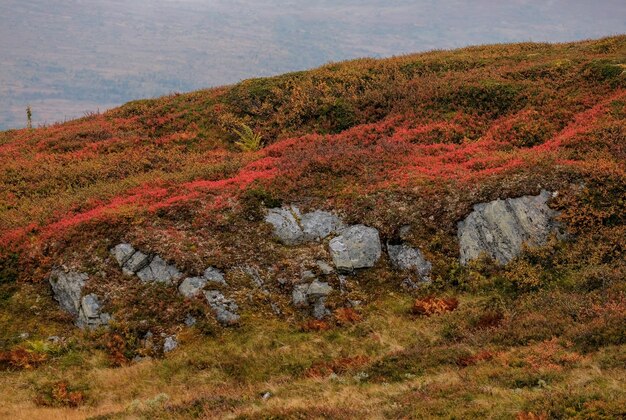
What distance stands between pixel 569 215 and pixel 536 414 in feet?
46.3

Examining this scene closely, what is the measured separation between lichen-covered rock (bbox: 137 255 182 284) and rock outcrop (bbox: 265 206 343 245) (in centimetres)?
549

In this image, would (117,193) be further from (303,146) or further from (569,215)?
(569,215)

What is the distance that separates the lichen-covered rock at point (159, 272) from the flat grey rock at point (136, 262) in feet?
0.67

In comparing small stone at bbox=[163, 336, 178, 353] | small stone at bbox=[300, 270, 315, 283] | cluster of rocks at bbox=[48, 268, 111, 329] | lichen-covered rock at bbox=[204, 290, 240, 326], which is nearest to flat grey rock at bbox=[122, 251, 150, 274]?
cluster of rocks at bbox=[48, 268, 111, 329]

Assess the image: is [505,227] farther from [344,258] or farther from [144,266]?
[144,266]

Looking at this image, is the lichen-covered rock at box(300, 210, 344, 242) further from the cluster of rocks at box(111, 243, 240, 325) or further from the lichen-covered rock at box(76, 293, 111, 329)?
the lichen-covered rock at box(76, 293, 111, 329)

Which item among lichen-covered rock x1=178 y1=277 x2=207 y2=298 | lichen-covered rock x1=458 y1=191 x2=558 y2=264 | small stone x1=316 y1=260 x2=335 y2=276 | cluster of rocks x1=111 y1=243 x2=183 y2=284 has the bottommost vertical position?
lichen-covered rock x1=178 y1=277 x2=207 y2=298

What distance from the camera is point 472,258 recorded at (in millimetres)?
23984

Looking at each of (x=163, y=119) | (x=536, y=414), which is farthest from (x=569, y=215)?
(x=163, y=119)

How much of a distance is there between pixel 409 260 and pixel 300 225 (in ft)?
19.5

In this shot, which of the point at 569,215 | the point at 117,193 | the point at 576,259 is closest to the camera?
the point at 576,259

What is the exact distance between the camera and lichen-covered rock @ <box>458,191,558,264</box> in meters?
23.8

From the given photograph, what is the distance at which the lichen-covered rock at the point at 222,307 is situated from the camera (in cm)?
2205

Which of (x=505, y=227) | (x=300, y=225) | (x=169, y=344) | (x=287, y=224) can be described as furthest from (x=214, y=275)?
(x=505, y=227)
